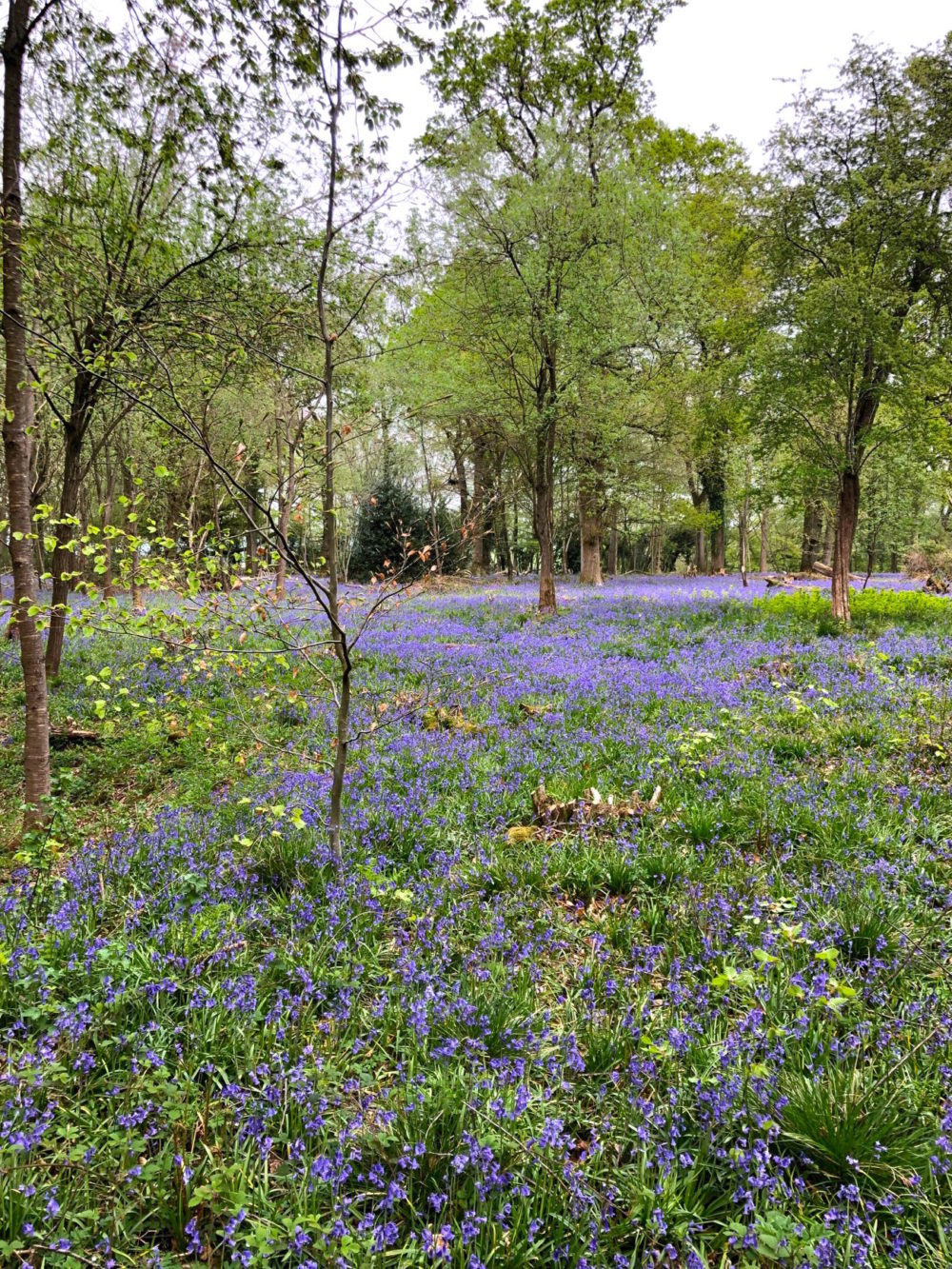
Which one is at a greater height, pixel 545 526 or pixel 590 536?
pixel 590 536

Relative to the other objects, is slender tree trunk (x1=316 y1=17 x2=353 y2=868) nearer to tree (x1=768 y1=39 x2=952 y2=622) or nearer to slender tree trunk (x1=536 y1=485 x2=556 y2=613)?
tree (x1=768 y1=39 x2=952 y2=622)

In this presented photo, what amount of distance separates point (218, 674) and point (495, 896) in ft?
22.7

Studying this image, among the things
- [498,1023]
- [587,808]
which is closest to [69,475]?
[587,808]

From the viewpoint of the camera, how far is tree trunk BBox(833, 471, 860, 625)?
40.7 ft

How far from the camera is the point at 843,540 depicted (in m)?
12.8

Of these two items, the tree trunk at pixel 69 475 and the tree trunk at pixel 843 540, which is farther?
the tree trunk at pixel 843 540

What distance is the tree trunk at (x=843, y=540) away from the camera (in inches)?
488

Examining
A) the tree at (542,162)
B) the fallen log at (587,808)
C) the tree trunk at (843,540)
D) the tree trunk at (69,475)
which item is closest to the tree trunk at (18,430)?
the tree trunk at (69,475)

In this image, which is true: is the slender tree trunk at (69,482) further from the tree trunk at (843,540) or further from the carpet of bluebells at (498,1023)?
the tree trunk at (843,540)

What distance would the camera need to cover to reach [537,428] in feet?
53.6

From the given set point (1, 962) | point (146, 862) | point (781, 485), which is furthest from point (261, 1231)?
point (781, 485)

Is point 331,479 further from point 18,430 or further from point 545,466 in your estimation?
point 545,466

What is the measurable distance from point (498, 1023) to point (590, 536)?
84.3 feet

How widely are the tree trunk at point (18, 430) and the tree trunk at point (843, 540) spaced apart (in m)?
13.4
